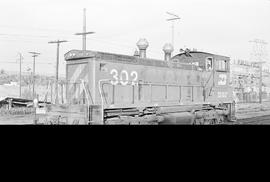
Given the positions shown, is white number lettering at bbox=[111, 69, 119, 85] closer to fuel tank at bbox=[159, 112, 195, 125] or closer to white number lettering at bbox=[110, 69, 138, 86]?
white number lettering at bbox=[110, 69, 138, 86]

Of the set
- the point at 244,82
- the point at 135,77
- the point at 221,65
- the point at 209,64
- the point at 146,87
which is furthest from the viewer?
the point at 244,82

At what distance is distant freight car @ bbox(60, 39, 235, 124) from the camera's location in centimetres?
751

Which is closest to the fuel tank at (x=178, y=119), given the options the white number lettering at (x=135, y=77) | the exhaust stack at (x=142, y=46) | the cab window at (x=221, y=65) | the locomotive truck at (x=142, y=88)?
the locomotive truck at (x=142, y=88)

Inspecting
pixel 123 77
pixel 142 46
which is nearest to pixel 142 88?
pixel 123 77

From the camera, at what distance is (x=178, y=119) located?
880cm

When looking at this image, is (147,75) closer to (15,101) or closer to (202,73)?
(202,73)

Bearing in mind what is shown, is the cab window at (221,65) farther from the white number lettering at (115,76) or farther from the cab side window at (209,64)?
the white number lettering at (115,76)

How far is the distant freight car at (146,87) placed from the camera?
7512mm

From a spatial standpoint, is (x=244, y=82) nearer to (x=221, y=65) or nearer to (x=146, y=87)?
(x=221, y=65)

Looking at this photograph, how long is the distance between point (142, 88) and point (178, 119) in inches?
55.6

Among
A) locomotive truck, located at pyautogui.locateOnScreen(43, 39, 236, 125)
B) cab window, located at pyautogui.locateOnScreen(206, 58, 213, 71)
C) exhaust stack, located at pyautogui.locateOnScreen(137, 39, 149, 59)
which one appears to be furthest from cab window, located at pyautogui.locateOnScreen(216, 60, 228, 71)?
exhaust stack, located at pyautogui.locateOnScreen(137, 39, 149, 59)
